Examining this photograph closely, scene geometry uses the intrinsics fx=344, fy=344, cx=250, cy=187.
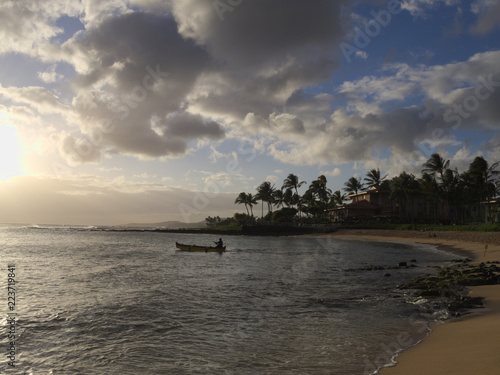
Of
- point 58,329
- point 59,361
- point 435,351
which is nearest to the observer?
point 435,351

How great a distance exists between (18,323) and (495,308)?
17.2 m

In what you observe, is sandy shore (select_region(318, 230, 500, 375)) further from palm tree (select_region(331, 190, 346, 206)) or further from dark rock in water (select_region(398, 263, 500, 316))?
palm tree (select_region(331, 190, 346, 206))

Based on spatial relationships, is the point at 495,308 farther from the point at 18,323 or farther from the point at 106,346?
the point at 18,323

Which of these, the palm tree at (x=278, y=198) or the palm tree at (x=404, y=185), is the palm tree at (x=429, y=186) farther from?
the palm tree at (x=278, y=198)

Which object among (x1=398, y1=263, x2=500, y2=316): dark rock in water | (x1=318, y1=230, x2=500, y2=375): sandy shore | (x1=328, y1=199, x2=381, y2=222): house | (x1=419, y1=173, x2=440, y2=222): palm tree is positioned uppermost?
(x1=419, y1=173, x2=440, y2=222): palm tree

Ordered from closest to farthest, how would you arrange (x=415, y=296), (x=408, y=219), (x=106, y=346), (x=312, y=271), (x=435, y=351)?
(x=435, y=351)
(x=106, y=346)
(x=415, y=296)
(x=312, y=271)
(x=408, y=219)

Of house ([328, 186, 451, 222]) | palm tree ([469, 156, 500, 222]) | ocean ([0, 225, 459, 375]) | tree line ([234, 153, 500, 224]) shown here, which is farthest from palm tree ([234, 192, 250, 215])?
ocean ([0, 225, 459, 375])

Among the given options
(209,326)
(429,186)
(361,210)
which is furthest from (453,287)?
(361,210)

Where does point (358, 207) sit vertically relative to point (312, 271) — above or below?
above

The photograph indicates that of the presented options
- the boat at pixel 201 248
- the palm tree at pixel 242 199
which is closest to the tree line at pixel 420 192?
the palm tree at pixel 242 199

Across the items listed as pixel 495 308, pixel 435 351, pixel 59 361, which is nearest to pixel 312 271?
pixel 495 308

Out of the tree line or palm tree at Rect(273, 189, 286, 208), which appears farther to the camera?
palm tree at Rect(273, 189, 286, 208)

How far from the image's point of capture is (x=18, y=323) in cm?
1246

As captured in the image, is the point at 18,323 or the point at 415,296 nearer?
the point at 18,323
